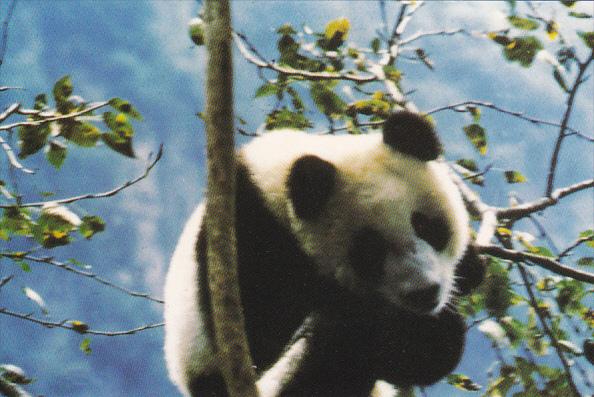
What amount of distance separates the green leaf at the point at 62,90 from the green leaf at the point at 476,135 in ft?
7.58

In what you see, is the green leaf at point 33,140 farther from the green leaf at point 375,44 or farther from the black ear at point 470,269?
the green leaf at point 375,44

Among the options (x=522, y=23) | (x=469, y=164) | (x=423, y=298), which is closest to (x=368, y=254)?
(x=423, y=298)

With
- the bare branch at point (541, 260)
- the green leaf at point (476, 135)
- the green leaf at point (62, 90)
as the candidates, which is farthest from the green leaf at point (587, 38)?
the green leaf at point (62, 90)

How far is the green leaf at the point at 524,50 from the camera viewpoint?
3.22m

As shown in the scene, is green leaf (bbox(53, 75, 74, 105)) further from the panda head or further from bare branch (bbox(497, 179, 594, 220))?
bare branch (bbox(497, 179, 594, 220))

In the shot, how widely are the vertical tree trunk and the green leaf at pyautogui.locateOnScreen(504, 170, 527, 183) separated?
277 cm

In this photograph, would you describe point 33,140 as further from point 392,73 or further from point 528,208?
point 528,208

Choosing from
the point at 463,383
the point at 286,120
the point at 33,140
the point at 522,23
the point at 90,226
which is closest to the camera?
the point at 33,140

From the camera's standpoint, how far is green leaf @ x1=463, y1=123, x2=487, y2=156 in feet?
12.6

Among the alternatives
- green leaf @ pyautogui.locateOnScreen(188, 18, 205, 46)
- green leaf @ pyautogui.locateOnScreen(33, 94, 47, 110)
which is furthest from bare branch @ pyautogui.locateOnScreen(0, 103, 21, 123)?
green leaf @ pyautogui.locateOnScreen(188, 18, 205, 46)

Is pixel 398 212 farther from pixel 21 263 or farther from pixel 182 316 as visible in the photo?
pixel 21 263

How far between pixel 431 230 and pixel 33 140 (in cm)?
182

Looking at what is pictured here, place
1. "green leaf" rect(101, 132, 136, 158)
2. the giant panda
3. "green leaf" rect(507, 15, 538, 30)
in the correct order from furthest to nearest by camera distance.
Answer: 1. "green leaf" rect(507, 15, 538, 30)
2. "green leaf" rect(101, 132, 136, 158)
3. the giant panda

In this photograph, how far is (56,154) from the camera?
2848 mm
